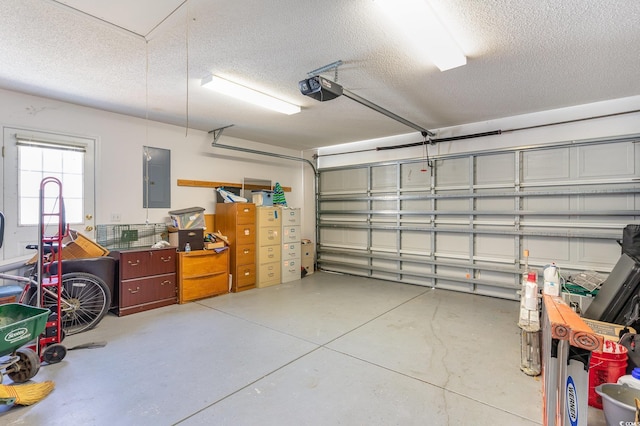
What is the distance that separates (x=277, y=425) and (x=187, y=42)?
2951 mm

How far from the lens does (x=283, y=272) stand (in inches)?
229

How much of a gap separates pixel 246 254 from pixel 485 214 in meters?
4.02

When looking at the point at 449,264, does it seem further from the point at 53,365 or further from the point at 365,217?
the point at 53,365

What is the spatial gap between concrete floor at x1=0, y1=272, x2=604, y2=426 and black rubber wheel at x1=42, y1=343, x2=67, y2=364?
79mm

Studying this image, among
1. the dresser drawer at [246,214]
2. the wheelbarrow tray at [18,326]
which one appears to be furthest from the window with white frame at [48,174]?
the dresser drawer at [246,214]

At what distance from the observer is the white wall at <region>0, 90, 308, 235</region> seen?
12.4 feet

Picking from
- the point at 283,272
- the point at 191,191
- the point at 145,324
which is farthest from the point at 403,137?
the point at 145,324

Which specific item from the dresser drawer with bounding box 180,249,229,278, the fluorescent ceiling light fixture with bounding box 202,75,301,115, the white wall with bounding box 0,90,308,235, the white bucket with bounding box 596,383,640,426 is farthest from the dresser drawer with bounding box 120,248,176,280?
the white bucket with bounding box 596,383,640,426

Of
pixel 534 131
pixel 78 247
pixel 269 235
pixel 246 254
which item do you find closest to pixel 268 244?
pixel 269 235

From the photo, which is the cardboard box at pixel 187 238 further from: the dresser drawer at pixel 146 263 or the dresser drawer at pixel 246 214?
the dresser drawer at pixel 246 214

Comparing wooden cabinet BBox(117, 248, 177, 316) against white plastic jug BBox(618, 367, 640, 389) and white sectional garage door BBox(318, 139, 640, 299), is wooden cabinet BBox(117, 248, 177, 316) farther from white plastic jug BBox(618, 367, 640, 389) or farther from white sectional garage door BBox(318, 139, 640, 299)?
white plastic jug BBox(618, 367, 640, 389)

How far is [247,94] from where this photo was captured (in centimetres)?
361

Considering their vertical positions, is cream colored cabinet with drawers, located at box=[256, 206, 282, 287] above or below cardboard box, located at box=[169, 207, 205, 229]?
below

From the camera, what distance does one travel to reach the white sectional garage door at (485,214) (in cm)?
400
